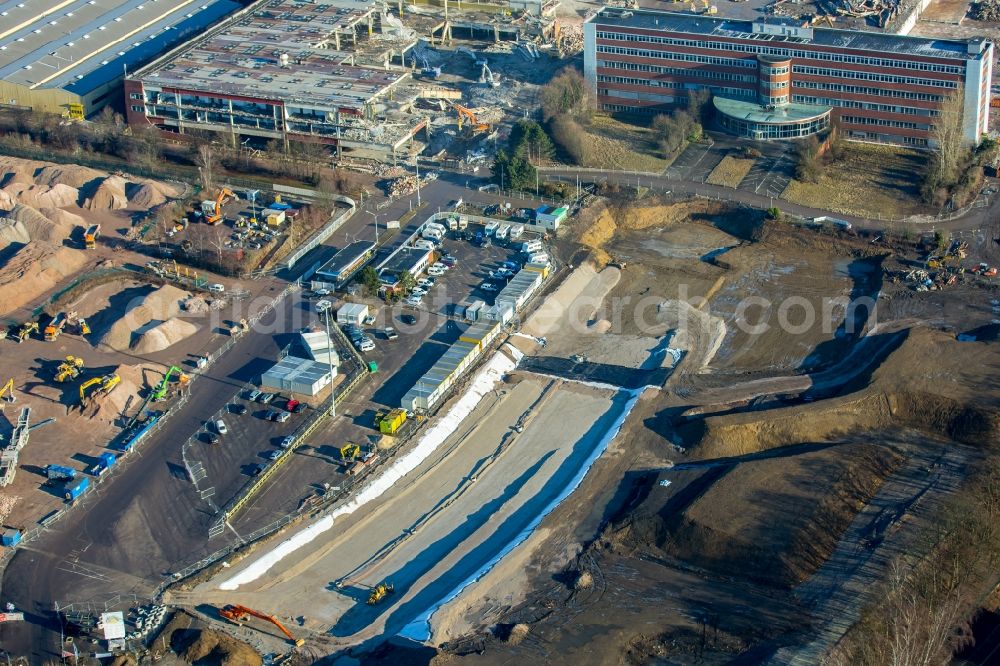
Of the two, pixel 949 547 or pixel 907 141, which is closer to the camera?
pixel 949 547

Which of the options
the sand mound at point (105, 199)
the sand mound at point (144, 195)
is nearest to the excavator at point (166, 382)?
the sand mound at point (144, 195)

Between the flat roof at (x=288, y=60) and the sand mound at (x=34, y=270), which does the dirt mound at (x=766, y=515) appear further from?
the flat roof at (x=288, y=60)

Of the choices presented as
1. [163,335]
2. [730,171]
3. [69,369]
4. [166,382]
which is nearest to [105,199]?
[163,335]

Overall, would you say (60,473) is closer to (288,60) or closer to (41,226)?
(41,226)

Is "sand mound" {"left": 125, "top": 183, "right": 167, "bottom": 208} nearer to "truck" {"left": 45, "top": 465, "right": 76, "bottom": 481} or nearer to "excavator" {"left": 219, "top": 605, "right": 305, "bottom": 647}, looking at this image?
"truck" {"left": 45, "top": 465, "right": 76, "bottom": 481}

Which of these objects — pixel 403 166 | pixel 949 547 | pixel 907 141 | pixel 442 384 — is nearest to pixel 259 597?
pixel 442 384

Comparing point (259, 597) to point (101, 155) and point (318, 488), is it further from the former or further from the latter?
point (101, 155)
